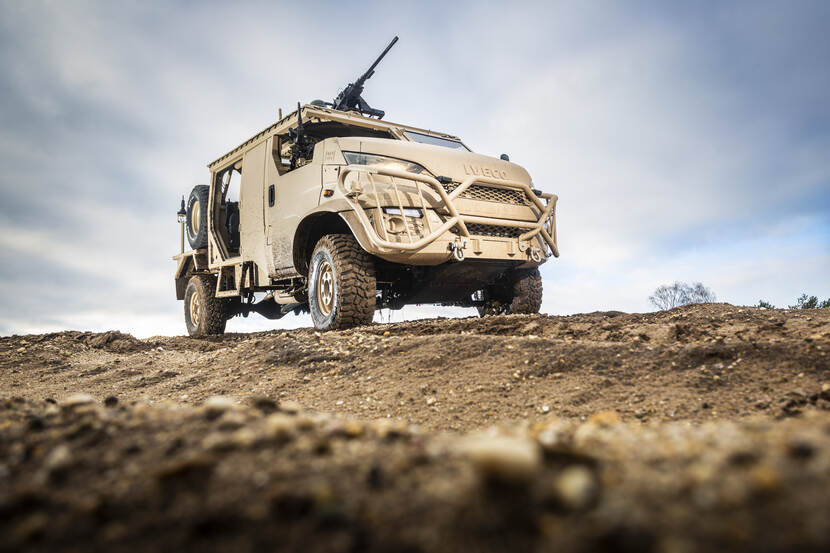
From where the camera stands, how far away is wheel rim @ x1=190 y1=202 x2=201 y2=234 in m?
10.3

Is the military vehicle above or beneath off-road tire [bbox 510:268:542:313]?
above

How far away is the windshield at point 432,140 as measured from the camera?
7.61 metres

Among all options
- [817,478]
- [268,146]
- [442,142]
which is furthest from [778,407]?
[268,146]

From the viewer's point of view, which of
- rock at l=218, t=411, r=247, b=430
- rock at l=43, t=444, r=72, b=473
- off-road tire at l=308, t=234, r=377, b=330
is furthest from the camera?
off-road tire at l=308, t=234, r=377, b=330

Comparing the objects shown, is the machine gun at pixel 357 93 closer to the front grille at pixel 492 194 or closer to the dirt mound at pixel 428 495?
the front grille at pixel 492 194

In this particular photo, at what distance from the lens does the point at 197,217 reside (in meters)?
10.3

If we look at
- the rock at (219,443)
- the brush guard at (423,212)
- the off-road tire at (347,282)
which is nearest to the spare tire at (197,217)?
the off-road tire at (347,282)

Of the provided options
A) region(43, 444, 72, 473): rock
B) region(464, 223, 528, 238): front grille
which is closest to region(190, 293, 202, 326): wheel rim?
region(464, 223, 528, 238): front grille

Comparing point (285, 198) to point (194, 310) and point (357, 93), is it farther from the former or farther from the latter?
point (194, 310)

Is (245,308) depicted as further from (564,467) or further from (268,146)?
(564,467)

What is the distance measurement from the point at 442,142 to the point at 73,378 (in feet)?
18.2

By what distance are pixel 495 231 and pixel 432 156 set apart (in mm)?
1109

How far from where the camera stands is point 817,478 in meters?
0.90

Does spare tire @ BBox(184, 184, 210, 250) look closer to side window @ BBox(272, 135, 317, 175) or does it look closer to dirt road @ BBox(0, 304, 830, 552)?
side window @ BBox(272, 135, 317, 175)
